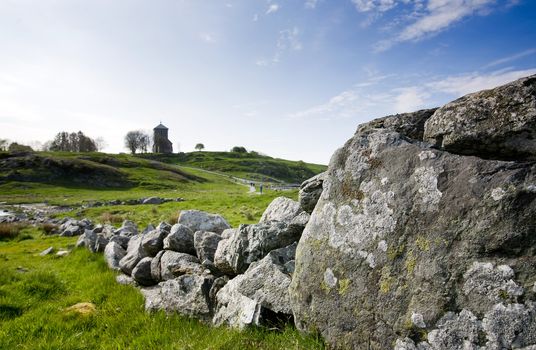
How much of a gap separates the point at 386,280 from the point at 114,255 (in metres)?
10.8

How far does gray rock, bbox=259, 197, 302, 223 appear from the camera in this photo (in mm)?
8914

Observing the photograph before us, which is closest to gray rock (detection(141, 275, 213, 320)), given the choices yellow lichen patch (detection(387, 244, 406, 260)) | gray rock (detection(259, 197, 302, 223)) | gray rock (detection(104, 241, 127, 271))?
gray rock (detection(259, 197, 302, 223))

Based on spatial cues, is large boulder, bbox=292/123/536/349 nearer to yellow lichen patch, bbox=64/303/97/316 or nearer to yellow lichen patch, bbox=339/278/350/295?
yellow lichen patch, bbox=339/278/350/295

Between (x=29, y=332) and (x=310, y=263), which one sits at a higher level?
(x=310, y=263)

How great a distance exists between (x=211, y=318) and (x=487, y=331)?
16.1 feet

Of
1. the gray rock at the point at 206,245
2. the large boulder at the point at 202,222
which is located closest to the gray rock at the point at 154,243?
the large boulder at the point at 202,222

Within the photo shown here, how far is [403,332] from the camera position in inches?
171

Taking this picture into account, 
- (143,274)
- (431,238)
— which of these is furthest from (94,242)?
(431,238)

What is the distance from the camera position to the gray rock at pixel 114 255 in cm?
1217

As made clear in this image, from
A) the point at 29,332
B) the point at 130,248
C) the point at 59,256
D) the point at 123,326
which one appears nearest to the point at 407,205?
the point at 123,326

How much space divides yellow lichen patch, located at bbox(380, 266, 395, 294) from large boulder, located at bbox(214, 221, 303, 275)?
3.38 meters

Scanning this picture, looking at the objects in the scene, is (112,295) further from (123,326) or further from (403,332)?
(403,332)

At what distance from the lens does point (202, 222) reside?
12000 millimetres

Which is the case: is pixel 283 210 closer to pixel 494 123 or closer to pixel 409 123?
pixel 409 123
